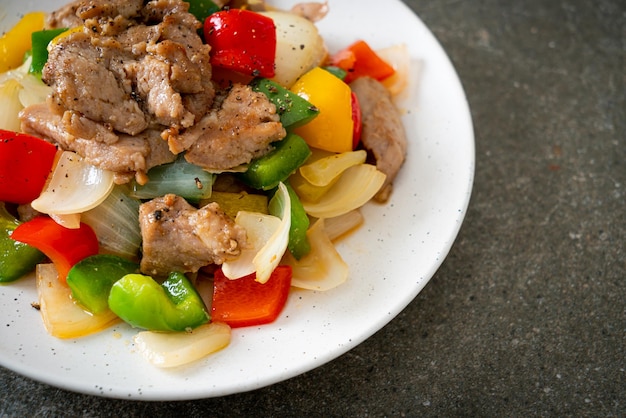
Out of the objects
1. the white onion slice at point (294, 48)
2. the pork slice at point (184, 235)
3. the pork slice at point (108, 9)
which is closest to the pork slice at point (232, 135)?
the pork slice at point (184, 235)

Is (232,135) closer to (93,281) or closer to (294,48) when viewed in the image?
(294,48)

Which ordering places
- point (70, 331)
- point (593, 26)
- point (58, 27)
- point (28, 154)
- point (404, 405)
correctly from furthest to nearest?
point (593, 26) → point (58, 27) → point (404, 405) → point (28, 154) → point (70, 331)

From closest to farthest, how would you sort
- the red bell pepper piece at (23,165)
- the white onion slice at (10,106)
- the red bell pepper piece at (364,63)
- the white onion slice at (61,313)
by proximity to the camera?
the white onion slice at (61,313) < the red bell pepper piece at (23,165) < the white onion slice at (10,106) < the red bell pepper piece at (364,63)

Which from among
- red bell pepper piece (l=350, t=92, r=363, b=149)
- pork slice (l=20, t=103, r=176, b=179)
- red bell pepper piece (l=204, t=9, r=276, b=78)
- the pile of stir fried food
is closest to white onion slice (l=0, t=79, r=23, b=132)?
the pile of stir fried food

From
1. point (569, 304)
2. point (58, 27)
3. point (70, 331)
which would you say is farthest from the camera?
point (569, 304)

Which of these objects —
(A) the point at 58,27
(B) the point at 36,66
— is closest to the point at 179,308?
(B) the point at 36,66

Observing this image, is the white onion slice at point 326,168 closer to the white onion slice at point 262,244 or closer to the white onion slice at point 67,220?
the white onion slice at point 262,244

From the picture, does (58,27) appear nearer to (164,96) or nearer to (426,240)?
(164,96)
